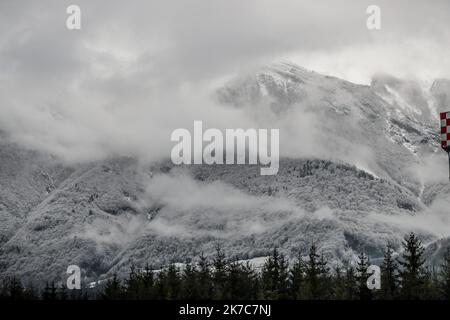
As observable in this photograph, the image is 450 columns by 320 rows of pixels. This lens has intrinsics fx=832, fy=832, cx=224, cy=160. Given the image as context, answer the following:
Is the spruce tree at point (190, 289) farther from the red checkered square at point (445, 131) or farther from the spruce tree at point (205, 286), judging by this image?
the red checkered square at point (445, 131)

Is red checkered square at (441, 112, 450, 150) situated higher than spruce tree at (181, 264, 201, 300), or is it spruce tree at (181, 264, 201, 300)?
red checkered square at (441, 112, 450, 150)

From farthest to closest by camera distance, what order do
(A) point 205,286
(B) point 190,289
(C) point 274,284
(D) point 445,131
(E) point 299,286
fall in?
(C) point 274,284
(E) point 299,286
(A) point 205,286
(B) point 190,289
(D) point 445,131

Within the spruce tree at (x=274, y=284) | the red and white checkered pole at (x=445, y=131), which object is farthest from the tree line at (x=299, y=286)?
the red and white checkered pole at (x=445, y=131)

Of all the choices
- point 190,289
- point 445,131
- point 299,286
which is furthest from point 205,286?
point 445,131

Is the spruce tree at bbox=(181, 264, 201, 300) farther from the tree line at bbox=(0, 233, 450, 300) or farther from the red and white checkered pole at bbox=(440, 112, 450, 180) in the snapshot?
the red and white checkered pole at bbox=(440, 112, 450, 180)

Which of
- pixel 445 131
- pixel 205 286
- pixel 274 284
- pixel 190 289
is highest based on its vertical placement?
pixel 445 131

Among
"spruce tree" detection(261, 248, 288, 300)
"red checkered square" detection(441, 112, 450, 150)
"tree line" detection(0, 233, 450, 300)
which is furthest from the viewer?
"spruce tree" detection(261, 248, 288, 300)

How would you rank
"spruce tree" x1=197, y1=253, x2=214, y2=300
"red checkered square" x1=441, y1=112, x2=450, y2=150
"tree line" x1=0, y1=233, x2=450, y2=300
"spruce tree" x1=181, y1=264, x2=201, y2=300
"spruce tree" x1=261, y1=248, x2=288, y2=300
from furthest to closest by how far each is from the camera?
"spruce tree" x1=181, y1=264, x2=201, y2=300, "spruce tree" x1=197, y1=253, x2=214, y2=300, "spruce tree" x1=261, y1=248, x2=288, y2=300, "tree line" x1=0, y1=233, x2=450, y2=300, "red checkered square" x1=441, y1=112, x2=450, y2=150

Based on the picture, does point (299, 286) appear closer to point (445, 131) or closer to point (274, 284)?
point (274, 284)

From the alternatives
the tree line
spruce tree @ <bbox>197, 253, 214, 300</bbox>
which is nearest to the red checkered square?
the tree line
